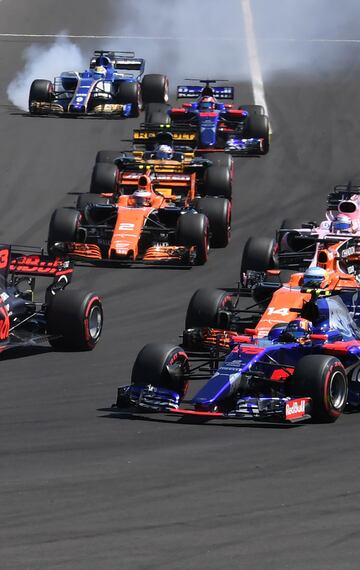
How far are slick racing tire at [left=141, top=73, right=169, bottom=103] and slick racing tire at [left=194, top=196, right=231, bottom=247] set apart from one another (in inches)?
511

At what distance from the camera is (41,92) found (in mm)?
40531

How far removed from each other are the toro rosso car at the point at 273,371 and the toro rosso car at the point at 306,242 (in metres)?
5.09

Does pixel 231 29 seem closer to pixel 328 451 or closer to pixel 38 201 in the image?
pixel 38 201

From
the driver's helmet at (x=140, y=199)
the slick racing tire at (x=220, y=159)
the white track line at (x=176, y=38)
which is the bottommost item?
the driver's helmet at (x=140, y=199)

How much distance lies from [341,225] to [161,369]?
10.9 metres

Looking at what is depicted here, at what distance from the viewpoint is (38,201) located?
32.6 metres

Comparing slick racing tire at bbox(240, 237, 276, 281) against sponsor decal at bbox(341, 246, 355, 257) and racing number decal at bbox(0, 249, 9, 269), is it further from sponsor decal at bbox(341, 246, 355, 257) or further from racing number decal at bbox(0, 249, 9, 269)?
racing number decal at bbox(0, 249, 9, 269)

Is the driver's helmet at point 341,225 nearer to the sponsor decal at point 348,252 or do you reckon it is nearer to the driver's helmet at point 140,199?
the sponsor decal at point 348,252

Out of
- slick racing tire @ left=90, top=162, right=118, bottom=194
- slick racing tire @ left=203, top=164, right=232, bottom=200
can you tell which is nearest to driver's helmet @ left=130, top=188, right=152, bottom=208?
slick racing tire @ left=90, top=162, right=118, bottom=194

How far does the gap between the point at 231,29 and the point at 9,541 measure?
140ft

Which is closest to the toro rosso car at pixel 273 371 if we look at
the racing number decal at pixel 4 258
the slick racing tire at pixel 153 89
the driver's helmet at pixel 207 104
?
the racing number decal at pixel 4 258

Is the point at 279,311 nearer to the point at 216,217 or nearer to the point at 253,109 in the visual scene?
the point at 216,217

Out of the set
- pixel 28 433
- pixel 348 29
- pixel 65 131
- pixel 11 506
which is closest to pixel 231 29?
pixel 348 29

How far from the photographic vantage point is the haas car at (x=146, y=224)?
27891 mm
